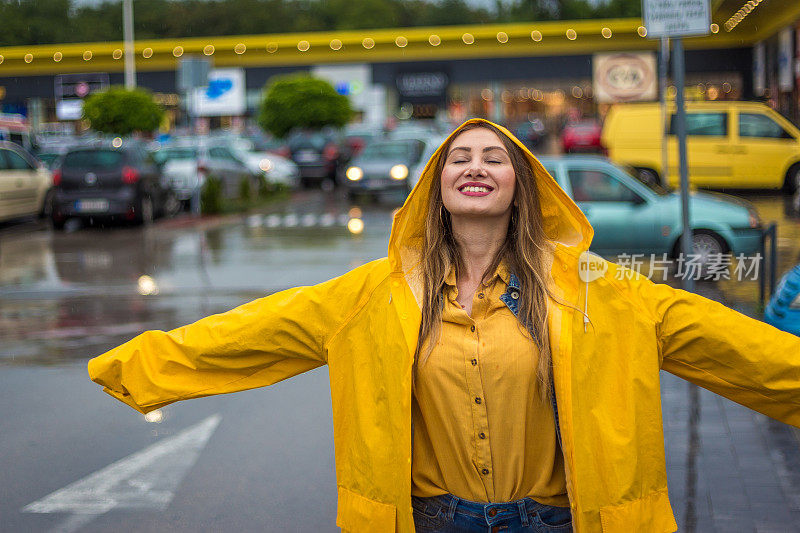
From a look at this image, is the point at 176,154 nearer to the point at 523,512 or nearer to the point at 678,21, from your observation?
→ the point at 678,21

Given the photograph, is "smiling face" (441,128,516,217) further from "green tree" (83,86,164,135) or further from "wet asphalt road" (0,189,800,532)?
"green tree" (83,86,164,135)

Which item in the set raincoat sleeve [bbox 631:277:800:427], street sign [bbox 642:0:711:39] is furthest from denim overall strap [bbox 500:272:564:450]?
street sign [bbox 642:0:711:39]

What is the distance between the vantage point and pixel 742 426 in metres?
6.12

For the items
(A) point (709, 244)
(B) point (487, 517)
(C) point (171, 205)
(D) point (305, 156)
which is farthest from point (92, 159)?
(B) point (487, 517)

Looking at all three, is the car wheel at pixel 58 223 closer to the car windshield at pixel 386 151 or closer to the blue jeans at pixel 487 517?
the car windshield at pixel 386 151

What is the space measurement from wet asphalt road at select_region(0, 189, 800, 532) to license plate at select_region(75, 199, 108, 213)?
4.10 meters

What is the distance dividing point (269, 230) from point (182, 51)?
34.2 metres

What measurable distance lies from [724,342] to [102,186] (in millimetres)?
17428

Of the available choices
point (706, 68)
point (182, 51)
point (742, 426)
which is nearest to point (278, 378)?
point (742, 426)

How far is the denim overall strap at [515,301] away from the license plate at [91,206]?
662 inches

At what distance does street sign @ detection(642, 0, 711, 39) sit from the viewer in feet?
21.8

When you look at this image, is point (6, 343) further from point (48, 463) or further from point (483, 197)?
point (483, 197)

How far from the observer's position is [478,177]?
2.67m

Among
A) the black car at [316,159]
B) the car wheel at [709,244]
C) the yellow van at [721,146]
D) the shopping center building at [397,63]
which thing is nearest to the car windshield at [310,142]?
the black car at [316,159]
